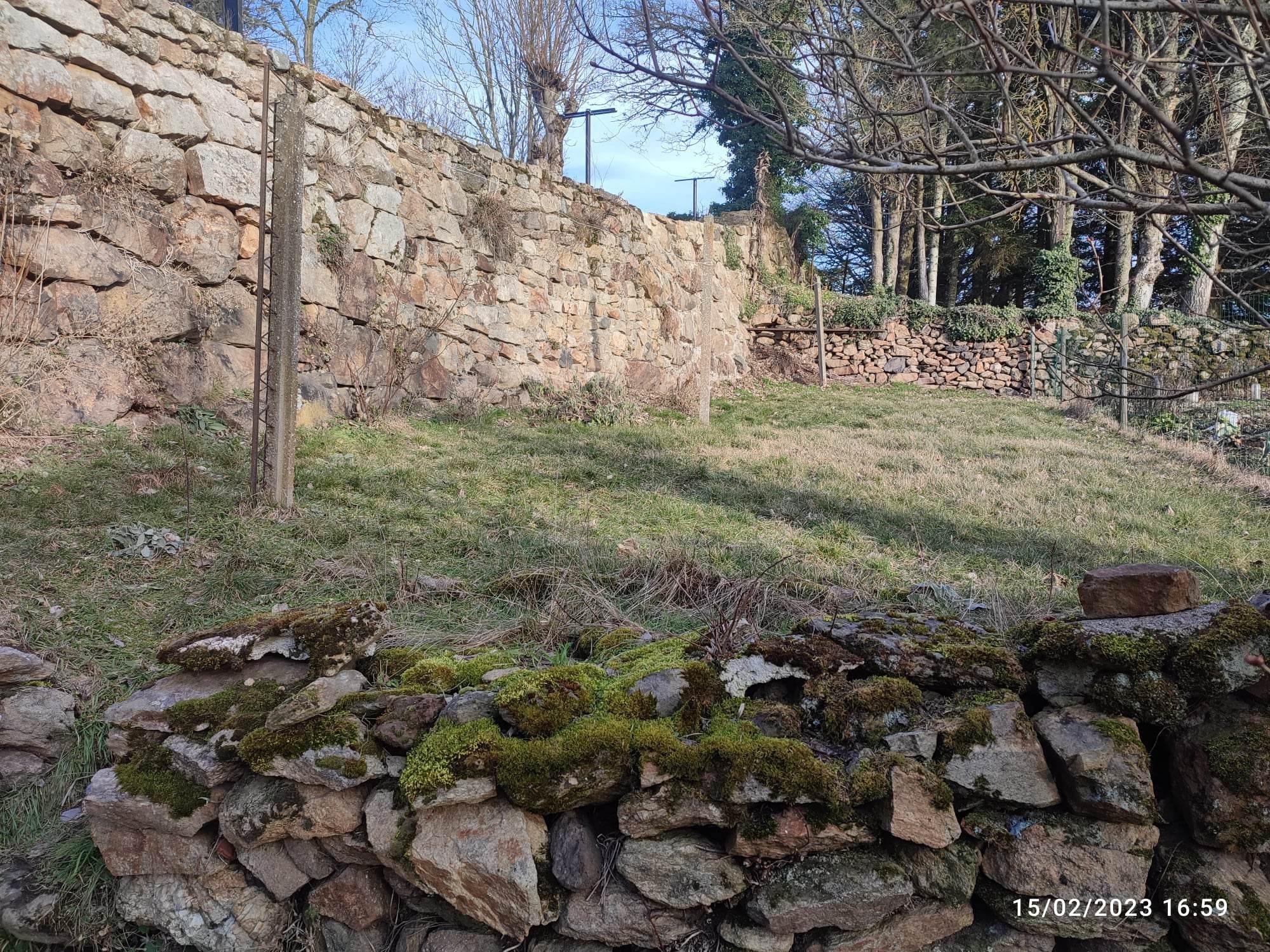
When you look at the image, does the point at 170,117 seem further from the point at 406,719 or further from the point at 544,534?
the point at 406,719

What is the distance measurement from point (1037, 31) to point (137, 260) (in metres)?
6.01

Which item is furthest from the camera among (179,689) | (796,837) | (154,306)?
(154,306)

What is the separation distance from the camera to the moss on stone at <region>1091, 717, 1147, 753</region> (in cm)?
203

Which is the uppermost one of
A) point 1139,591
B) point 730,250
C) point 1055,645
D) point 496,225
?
point 730,250

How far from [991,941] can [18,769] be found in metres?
3.14

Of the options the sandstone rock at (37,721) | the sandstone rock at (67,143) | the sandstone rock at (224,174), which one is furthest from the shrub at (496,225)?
the sandstone rock at (37,721)

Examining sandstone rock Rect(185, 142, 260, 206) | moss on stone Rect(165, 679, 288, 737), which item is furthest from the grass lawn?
sandstone rock Rect(185, 142, 260, 206)

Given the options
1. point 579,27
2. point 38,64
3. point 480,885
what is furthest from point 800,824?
point 38,64

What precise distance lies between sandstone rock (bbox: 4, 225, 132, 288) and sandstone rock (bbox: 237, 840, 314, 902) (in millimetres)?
4672

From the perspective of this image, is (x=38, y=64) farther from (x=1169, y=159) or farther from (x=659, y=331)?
(x=659, y=331)

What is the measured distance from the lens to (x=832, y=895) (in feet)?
6.56

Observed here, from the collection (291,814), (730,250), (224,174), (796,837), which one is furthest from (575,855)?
(730,250)

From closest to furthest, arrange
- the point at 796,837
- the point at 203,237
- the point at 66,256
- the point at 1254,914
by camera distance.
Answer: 1. the point at 1254,914
2. the point at 796,837
3. the point at 66,256
4. the point at 203,237

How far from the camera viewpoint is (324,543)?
4.33 meters
